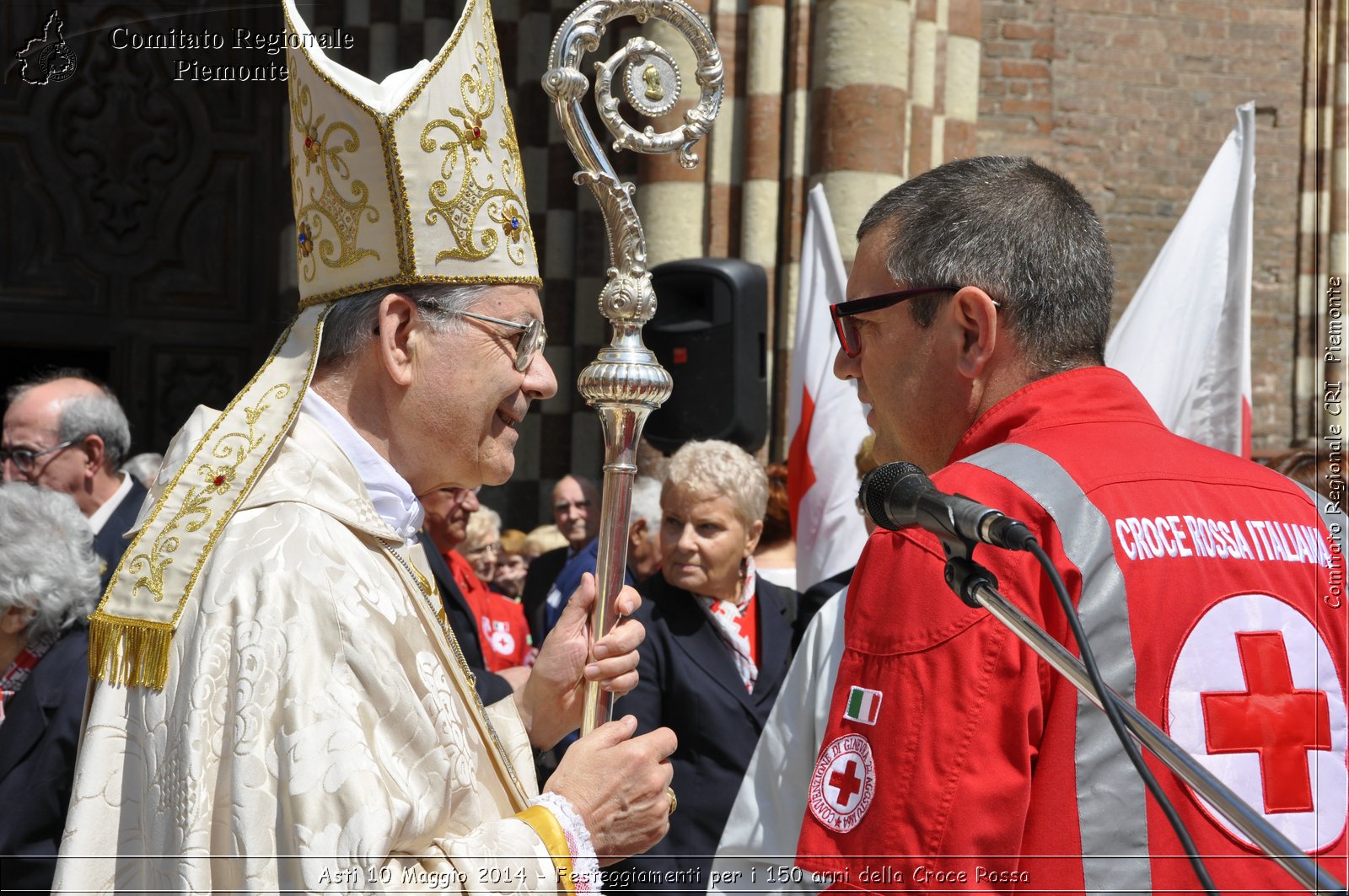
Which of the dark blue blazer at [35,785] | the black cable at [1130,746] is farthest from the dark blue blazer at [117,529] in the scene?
the black cable at [1130,746]

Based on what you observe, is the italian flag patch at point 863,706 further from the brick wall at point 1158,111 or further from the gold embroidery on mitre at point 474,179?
the brick wall at point 1158,111

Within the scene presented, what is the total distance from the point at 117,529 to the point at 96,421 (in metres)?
0.38

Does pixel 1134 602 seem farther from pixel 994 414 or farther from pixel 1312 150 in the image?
pixel 1312 150

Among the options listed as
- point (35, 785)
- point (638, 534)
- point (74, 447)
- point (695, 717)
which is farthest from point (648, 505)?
point (35, 785)

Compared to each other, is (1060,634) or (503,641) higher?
(1060,634)

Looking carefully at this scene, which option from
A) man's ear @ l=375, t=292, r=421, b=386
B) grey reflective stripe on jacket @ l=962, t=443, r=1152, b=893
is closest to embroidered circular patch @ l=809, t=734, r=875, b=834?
grey reflective stripe on jacket @ l=962, t=443, r=1152, b=893

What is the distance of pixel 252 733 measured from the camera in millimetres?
1771

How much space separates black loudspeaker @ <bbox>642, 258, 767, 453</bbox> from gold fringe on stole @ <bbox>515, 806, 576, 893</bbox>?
3891mm

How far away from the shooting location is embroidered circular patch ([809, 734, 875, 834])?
1.67 metres

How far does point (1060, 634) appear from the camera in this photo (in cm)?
170

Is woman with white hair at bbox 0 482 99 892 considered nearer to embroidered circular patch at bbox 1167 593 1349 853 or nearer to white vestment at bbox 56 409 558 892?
white vestment at bbox 56 409 558 892

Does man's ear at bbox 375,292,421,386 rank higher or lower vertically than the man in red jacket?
higher

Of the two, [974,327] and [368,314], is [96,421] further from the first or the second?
[974,327]

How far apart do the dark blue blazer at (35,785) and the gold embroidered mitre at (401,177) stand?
131cm
